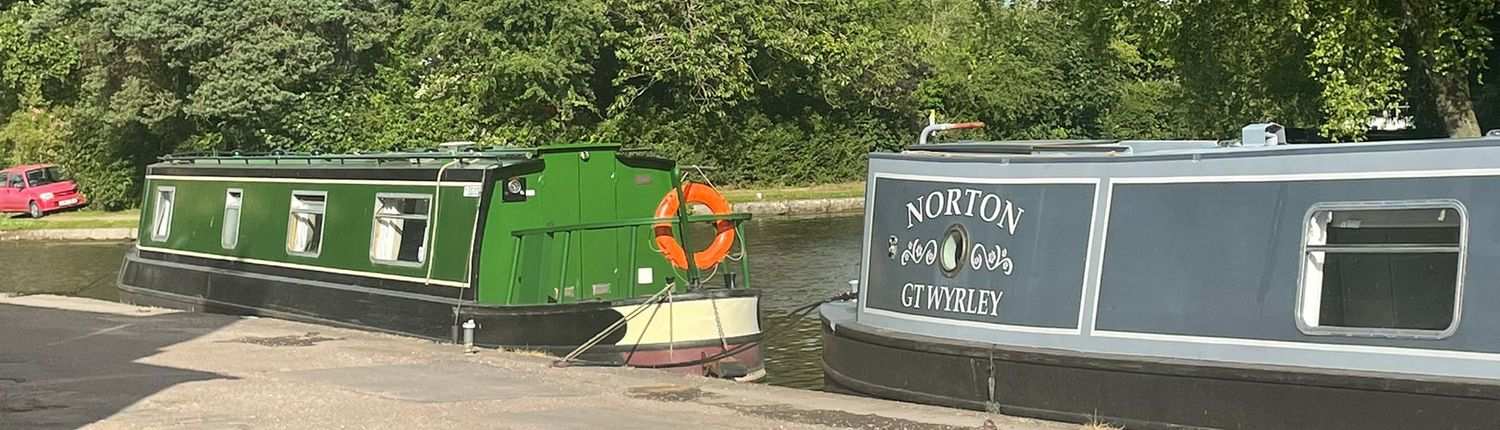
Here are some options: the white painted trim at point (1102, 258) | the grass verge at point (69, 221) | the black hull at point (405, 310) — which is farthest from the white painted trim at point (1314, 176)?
the grass verge at point (69, 221)

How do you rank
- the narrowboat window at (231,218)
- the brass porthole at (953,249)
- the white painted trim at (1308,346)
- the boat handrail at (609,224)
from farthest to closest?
the narrowboat window at (231,218) → the boat handrail at (609,224) → the brass porthole at (953,249) → the white painted trim at (1308,346)

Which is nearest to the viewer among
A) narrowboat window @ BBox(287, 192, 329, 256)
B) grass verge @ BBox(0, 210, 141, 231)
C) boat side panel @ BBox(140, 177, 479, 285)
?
boat side panel @ BBox(140, 177, 479, 285)

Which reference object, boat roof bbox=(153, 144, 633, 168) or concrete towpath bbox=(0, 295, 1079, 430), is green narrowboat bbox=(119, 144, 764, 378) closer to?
boat roof bbox=(153, 144, 633, 168)

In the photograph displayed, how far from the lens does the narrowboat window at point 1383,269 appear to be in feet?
28.7

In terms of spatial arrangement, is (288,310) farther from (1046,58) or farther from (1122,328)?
Answer: (1046,58)

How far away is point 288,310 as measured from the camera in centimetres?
1684

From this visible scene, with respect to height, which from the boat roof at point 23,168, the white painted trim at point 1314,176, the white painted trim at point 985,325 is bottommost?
the boat roof at point 23,168

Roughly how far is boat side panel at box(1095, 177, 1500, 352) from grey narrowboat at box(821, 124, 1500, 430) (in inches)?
0.4

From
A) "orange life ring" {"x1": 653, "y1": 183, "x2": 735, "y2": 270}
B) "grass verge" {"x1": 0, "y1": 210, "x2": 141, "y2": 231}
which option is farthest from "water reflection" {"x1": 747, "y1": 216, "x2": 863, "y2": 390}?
"grass verge" {"x1": 0, "y1": 210, "x2": 141, "y2": 231}

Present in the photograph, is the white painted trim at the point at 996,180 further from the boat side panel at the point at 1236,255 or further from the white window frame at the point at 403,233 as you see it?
the white window frame at the point at 403,233

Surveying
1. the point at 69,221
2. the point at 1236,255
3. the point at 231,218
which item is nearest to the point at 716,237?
the point at 231,218

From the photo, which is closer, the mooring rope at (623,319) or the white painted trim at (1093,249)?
the white painted trim at (1093,249)

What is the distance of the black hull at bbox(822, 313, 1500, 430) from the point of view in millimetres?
8672

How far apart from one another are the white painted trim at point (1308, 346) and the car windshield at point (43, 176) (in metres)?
32.7
